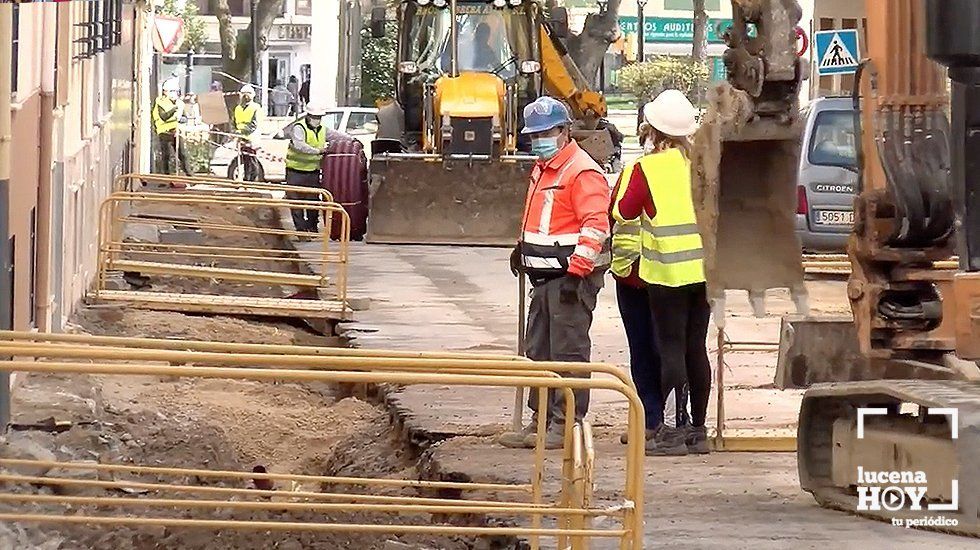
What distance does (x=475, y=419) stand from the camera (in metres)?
11.2

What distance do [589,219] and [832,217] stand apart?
11.3 meters

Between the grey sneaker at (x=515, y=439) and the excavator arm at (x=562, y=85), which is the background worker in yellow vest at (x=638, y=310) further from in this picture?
Result: the excavator arm at (x=562, y=85)

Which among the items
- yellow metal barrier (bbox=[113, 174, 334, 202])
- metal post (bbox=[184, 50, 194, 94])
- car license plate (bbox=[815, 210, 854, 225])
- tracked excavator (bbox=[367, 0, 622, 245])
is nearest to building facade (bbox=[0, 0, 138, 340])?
yellow metal barrier (bbox=[113, 174, 334, 202])

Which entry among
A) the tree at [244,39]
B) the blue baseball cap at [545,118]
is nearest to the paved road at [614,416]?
the blue baseball cap at [545,118]

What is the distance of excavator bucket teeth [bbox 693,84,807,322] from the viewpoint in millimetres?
9203

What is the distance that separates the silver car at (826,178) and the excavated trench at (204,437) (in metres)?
6.83

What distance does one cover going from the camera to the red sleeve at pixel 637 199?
9781 millimetres

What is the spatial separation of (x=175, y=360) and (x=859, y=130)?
3607 mm

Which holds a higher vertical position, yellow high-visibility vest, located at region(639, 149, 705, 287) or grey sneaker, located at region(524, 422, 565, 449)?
yellow high-visibility vest, located at region(639, 149, 705, 287)

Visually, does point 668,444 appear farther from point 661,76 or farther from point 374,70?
point 661,76

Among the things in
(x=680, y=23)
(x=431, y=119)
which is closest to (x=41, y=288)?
(x=431, y=119)

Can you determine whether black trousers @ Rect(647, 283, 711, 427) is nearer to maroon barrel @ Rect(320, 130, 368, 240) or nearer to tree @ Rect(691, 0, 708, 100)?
maroon barrel @ Rect(320, 130, 368, 240)

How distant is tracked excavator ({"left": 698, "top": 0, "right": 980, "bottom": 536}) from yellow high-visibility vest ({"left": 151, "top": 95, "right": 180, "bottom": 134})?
76.9 feet

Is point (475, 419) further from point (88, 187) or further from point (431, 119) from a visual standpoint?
point (431, 119)
